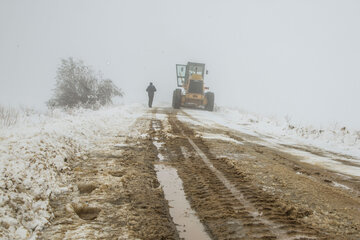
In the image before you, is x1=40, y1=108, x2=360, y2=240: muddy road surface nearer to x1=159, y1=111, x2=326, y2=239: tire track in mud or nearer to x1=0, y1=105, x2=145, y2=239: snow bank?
x1=159, y1=111, x2=326, y2=239: tire track in mud

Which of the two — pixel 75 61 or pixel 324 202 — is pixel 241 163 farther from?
pixel 75 61

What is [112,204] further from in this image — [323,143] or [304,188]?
[323,143]

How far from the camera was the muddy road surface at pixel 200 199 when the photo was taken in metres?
2.11

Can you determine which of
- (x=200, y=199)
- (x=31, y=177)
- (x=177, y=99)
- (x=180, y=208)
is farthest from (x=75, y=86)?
(x=180, y=208)

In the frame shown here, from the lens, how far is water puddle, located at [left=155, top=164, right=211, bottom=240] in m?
2.09

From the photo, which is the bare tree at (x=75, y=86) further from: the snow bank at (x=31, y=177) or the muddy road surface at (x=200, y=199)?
the muddy road surface at (x=200, y=199)

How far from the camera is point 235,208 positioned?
2551 mm

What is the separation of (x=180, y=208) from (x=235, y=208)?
518 mm

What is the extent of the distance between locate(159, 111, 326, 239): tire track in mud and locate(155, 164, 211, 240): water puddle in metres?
0.07

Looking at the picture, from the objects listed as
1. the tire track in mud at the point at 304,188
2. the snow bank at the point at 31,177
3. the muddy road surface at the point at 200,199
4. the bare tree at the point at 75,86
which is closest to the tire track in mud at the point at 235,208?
the muddy road surface at the point at 200,199

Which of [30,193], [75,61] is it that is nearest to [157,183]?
[30,193]

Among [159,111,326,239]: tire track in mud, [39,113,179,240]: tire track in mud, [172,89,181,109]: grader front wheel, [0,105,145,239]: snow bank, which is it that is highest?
[172,89,181,109]: grader front wheel

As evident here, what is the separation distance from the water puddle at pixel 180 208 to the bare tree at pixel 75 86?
13600mm

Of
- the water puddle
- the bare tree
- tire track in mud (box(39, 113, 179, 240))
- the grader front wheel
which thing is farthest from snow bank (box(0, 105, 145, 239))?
the grader front wheel
